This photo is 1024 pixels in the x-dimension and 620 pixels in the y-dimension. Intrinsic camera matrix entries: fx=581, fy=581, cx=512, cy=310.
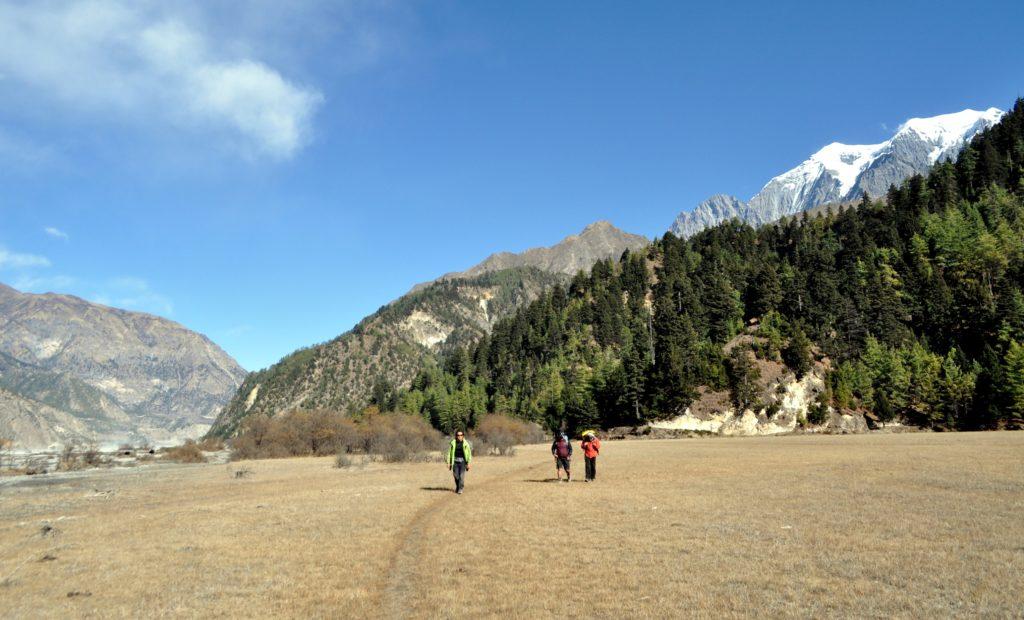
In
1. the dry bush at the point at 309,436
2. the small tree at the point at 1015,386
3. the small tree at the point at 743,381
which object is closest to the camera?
the dry bush at the point at 309,436

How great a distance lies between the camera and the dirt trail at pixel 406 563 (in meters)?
8.92

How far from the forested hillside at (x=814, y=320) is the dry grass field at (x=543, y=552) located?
240 feet

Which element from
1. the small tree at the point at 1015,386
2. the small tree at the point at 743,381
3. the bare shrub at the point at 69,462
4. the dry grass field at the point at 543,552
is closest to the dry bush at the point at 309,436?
the bare shrub at the point at 69,462

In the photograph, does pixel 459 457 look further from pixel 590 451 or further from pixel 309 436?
pixel 309 436

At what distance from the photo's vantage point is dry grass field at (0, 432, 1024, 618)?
8.75 meters

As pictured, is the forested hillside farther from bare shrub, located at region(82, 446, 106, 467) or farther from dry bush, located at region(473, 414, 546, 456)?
bare shrub, located at region(82, 446, 106, 467)

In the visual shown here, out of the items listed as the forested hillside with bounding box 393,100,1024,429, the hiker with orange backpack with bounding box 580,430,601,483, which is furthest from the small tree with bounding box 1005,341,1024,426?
the hiker with orange backpack with bounding box 580,430,601,483

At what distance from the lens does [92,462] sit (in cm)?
5850

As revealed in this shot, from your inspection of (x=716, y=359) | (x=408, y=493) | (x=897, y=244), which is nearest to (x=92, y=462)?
(x=408, y=493)

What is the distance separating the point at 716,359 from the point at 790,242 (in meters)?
76.6

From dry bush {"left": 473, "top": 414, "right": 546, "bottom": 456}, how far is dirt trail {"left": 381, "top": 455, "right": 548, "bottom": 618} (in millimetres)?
35376

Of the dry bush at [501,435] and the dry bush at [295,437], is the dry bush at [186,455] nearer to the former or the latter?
the dry bush at [295,437]

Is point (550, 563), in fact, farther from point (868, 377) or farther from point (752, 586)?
point (868, 377)

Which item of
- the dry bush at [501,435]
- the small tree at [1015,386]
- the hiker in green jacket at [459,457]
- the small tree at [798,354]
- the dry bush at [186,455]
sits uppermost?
the small tree at [798,354]
